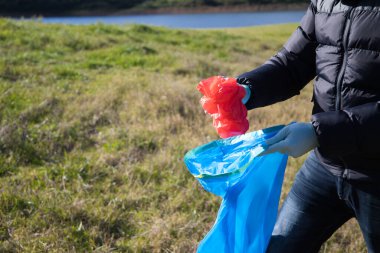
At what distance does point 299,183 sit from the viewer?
1630 mm

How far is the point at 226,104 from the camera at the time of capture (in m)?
1.53

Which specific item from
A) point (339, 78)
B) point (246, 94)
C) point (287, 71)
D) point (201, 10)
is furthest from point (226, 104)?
point (201, 10)

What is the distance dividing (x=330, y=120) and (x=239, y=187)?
1.47 ft

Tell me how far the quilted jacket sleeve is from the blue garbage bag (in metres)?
0.14

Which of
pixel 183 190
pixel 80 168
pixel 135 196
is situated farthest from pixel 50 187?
pixel 183 190

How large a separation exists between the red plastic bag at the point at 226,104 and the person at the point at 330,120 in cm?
5

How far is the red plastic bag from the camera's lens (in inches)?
59.9

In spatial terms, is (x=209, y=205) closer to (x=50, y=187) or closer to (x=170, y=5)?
(x=50, y=187)

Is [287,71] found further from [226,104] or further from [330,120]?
[330,120]

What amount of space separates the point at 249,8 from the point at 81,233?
4649 centimetres

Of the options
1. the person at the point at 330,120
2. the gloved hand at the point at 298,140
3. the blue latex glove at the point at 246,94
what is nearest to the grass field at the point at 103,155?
the person at the point at 330,120

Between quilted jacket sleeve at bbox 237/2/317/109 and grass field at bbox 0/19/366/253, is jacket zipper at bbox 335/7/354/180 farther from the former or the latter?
grass field at bbox 0/19/366/253

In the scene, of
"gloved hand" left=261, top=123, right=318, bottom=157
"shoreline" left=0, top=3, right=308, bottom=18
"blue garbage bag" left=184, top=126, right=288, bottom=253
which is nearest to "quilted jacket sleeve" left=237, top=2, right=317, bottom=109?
"blue garbage bag" left=184, top=126, right=288, bottom=253

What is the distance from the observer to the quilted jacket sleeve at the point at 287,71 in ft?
5.14
